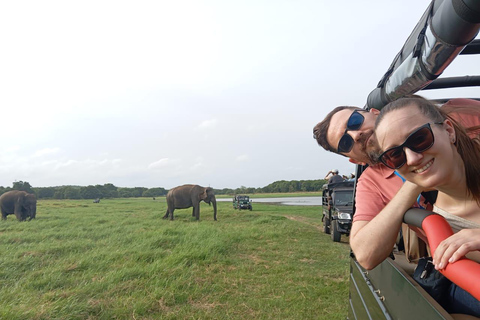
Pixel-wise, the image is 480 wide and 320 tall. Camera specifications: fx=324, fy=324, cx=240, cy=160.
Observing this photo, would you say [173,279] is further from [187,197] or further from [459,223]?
[187,197]

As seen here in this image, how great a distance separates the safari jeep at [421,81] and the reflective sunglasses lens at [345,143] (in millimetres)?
307

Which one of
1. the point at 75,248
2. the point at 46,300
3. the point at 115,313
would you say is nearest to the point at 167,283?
the point at 115,313

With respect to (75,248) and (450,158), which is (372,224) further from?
(75,248)

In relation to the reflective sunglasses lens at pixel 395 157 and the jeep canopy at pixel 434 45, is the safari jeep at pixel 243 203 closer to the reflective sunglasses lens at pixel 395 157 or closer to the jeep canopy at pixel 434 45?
the jeep canopy at pixel 434 45

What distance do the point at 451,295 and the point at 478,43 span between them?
1.13 meters

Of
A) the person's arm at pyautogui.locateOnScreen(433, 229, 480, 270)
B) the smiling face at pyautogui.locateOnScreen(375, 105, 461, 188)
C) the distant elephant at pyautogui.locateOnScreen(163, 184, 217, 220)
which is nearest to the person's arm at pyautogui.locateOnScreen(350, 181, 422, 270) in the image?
the smiling face at pyautogui.locateOnScreen(375, 105, 461, 188)

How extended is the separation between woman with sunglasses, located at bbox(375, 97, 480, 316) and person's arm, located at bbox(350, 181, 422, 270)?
87 millimetres

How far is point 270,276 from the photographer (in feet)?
18.4

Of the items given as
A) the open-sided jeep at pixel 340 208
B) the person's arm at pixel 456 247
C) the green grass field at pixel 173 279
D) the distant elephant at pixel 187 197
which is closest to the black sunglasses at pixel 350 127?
the person's arm at pixel 456 247

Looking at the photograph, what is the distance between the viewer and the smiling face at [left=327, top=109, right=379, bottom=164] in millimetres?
1768

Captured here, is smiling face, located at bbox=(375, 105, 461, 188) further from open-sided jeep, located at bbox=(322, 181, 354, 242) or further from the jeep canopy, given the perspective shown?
open-sided jeep, located at bbox=(322, 181, 354, 242)

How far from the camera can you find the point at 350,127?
1.80 m

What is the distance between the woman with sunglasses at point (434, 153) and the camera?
110cm

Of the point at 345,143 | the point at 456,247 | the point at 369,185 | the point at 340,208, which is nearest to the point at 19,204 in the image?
the point at 340,208
